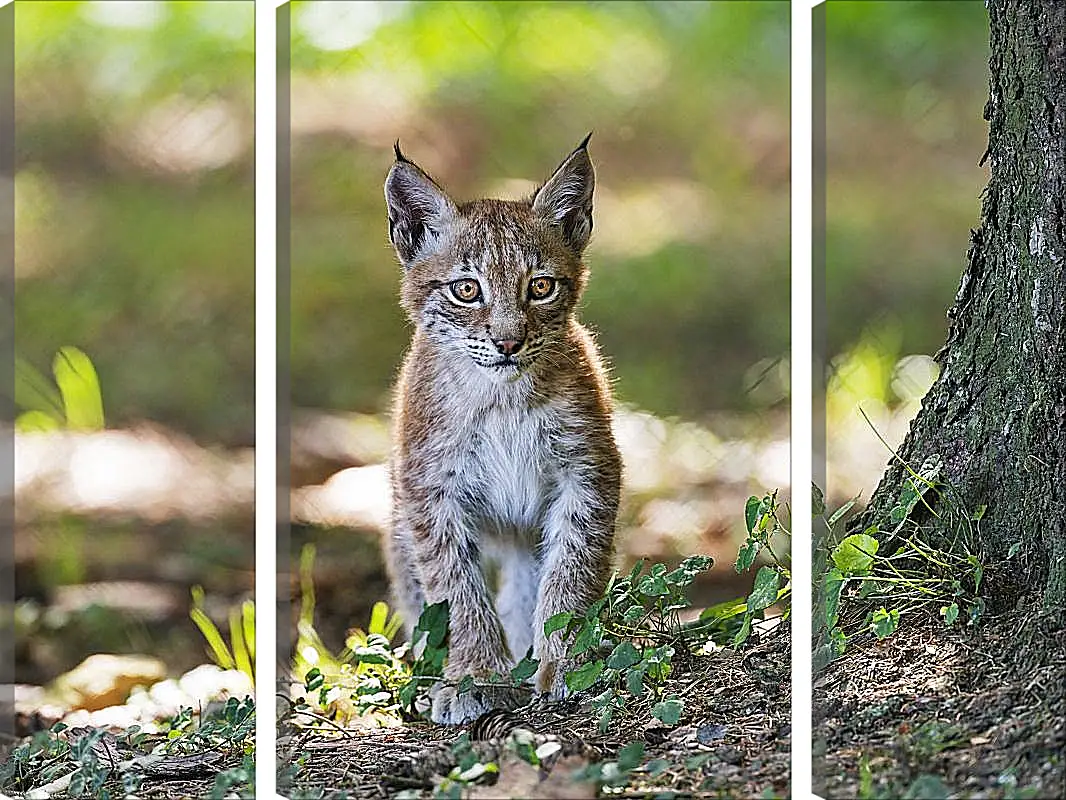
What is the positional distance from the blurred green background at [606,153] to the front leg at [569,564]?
2.05 ft

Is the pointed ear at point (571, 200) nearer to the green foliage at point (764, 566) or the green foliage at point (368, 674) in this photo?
the green foliage at point (764, 566)

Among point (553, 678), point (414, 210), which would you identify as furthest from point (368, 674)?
point (414, 210)

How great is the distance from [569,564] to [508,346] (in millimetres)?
377

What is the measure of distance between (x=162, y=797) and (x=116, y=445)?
1.72 m

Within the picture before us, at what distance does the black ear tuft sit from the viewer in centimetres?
210

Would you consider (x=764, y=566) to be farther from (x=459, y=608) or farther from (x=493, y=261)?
(x=493, y=261)

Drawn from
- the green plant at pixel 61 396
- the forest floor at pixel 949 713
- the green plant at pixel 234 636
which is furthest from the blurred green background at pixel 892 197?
the green plant at pixel 61 396

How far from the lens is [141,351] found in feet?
11.8

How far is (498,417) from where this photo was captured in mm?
2115

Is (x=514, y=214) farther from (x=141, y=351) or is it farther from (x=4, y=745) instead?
(x=141, y=351)

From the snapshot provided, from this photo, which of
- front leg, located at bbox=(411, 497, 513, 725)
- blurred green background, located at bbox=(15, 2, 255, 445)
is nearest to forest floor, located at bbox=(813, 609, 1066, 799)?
front leg, located at bbox=(411, 497, 513, 725)

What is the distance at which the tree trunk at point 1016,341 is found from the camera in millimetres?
1515

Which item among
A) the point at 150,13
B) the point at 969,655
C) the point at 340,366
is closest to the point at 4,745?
the point at 340,366

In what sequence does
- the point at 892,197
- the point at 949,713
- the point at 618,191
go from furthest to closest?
the point at 618,191 → the point at 892,197 → the point at 949,713
